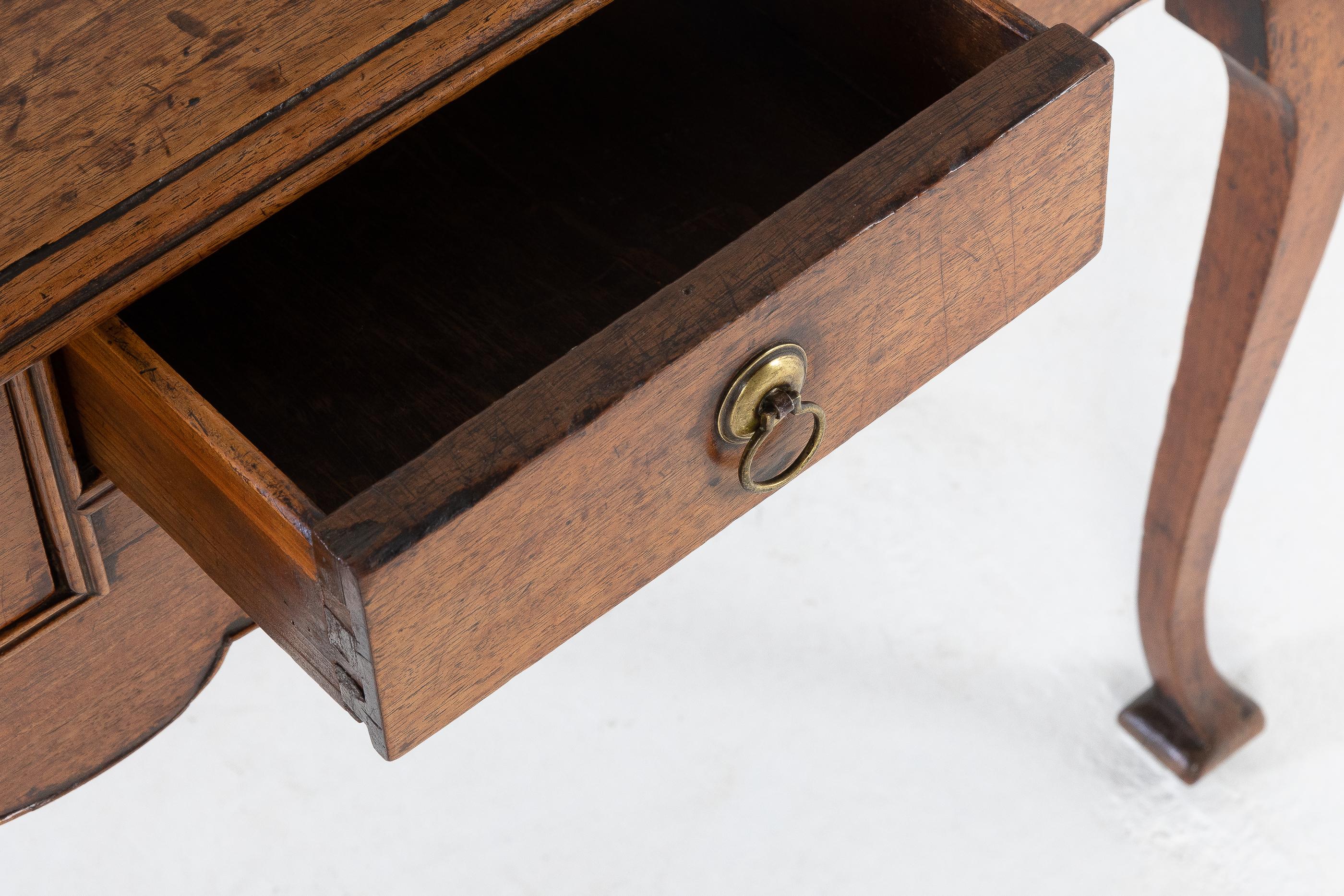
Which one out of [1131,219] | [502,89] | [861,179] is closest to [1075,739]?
[1131,219]

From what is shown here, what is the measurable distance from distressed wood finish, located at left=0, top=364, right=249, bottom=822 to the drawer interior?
0.08 meters

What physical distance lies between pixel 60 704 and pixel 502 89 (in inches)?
16.0

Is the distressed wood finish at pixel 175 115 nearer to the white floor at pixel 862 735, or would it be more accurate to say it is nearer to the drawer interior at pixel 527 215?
the drawer interior at pixel 527 215

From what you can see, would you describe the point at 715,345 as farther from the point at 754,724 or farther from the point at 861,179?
the point at 754,724

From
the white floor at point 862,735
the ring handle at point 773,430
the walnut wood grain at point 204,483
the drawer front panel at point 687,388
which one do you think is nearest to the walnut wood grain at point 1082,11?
the drawer front panel at point 687,388

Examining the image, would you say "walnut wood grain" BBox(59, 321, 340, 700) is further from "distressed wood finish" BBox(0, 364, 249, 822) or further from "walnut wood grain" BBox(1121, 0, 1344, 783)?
"walnut wood grain" BBox(1121, 0, 1344, 783)

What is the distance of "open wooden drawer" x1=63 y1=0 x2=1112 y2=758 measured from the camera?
0.61m

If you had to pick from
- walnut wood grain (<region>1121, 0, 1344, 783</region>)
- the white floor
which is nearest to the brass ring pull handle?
walnut wood grain (<region>1121, 0, 1344, 783</region>)

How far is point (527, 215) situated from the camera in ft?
2.90

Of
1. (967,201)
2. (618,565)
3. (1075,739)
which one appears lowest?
(1075,739)

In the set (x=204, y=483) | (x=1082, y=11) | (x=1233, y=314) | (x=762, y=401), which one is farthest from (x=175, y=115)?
(x=1233, y=314)

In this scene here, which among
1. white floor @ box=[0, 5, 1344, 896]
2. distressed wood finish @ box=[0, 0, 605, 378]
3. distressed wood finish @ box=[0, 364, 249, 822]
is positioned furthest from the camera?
white floor @ box=[0, 5, 1344, 896]

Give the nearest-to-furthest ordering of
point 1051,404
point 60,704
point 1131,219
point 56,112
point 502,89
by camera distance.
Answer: point 56,112
point 60,704
point 502,89
point 1051,404
point 1131,219

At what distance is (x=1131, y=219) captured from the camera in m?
1.94
